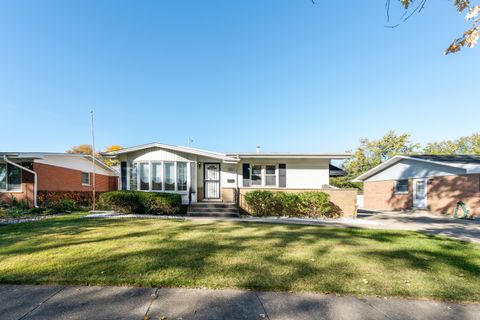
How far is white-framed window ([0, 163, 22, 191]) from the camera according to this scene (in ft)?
42.6

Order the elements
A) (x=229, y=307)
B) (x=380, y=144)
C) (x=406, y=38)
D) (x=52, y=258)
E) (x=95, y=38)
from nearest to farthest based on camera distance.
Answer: (x=229, y=307)
(x=52, y=258)
(x=406, y=38)
(x=95, y=38)
(x=380, y=144)

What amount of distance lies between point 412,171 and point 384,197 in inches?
131

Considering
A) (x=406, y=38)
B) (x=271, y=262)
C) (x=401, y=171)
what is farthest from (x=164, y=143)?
(x=401, y=171)

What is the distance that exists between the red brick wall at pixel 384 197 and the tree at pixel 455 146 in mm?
27746

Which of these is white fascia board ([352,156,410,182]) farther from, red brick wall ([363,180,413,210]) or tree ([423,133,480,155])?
tree ([423,133,480,155])

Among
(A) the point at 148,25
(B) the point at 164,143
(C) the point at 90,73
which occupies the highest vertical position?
(A) the point at 148,25

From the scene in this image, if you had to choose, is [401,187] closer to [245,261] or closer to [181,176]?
[181,176]

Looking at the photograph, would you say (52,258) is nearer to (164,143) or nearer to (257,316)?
(257,316)

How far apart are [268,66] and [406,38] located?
953cm

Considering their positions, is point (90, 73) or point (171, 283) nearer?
point (171, 283)

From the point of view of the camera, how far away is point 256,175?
13219 mm

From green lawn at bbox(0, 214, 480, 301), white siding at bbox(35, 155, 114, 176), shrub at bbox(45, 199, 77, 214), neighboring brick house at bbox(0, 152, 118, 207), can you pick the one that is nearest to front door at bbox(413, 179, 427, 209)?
green lawn at bbox(0, 214, 480, 301)

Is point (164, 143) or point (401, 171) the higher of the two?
point (164, 143)

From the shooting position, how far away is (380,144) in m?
35.2
